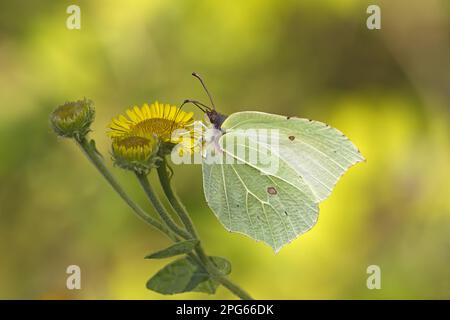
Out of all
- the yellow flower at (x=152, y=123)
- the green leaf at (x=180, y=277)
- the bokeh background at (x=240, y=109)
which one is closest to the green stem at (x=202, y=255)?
the green leaf at (x=180, y=277)

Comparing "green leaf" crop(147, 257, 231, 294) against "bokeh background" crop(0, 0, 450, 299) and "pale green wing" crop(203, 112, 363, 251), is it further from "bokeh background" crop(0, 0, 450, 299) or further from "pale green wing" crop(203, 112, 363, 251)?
"bokeh background" crop(0, 0, 450, 299)

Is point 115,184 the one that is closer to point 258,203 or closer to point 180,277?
point 180,277

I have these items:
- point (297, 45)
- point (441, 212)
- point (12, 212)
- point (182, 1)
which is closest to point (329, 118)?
point (297, 45)

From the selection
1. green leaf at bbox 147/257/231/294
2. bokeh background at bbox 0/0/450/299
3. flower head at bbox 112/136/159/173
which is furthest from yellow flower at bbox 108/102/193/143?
bokeh background at bbox 0/0/450/299

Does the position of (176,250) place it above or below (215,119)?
below

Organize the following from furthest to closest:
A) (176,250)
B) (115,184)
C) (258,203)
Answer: (258,203)
(115,184)
(176,250)

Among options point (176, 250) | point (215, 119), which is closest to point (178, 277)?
point (176, 250)
